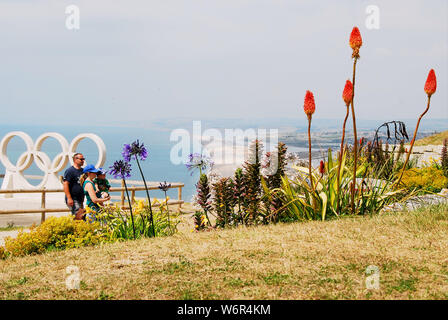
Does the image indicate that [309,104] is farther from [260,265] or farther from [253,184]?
[260,265]

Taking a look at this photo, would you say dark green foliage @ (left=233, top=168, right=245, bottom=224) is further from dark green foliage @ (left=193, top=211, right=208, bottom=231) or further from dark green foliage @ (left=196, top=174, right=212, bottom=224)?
dark green foliage @ (left=193, top=211, right=208, bottom=231)

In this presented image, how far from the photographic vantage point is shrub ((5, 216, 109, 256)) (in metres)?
7.67

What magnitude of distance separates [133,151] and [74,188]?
2.01 m

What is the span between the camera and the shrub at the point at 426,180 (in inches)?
474

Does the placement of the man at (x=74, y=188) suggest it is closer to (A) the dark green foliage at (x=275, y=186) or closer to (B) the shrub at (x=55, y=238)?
(B) the shrub at (x=55, y=238)

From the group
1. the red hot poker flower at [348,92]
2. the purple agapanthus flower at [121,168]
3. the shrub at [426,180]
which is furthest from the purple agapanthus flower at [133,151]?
the shrub at [426,180]

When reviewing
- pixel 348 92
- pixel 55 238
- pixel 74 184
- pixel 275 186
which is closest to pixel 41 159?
pixel 74 184

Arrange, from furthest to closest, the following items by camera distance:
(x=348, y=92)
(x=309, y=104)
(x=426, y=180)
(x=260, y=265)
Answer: (x=426, y=180) → (x=348, y=92) → (x=309, y=104) → (x=260, y=265)

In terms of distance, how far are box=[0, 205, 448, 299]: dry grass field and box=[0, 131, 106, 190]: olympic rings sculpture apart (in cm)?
900

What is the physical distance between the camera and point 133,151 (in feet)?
25.9

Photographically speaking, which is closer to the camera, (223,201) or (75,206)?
(223,201)

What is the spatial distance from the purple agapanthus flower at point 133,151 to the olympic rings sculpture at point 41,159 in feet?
24.9
